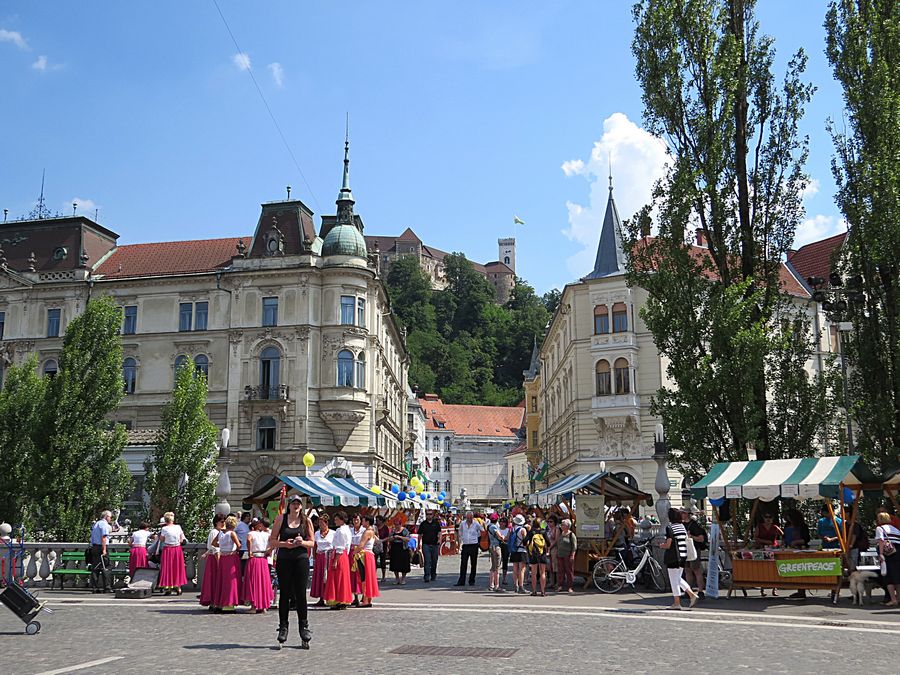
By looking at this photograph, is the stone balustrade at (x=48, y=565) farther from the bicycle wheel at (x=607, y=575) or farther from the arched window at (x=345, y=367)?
the arched window at (x=345, y=367)

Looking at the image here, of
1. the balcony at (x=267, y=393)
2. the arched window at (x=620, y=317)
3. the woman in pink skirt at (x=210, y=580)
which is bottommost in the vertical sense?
the woman in pink skirt at (x=210, y=580)

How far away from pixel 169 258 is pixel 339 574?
43177 millimetres

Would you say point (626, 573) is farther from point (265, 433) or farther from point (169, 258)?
point (169, 258)

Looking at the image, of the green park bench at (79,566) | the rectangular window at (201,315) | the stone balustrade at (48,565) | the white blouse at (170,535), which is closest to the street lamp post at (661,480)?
the white blouse at (170,535)

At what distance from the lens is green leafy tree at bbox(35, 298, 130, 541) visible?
26.1 meters

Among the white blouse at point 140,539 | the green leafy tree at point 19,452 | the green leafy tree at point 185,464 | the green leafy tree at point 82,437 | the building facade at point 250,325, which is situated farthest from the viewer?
the building facade at point 250,325

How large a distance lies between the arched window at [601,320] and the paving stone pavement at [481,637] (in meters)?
32.1

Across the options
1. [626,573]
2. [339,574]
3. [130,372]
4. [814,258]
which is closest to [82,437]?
[339,574]

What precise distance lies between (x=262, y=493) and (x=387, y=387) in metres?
34.7

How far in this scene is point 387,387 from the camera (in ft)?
197

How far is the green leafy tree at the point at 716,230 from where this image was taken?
20.8 metres

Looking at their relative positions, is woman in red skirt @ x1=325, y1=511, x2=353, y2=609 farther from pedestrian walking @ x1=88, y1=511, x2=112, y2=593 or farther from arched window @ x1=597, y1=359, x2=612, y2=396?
arched window @ x1=597, y1=359, x2=612, y2=396

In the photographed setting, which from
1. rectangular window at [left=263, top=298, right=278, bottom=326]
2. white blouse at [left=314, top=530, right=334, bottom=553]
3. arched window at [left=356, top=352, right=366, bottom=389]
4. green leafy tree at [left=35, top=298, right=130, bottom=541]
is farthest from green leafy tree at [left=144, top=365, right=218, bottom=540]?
white blouse at [left=314, top=530, right=334, bottom=553]

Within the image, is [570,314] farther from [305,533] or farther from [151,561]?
[305,533]
